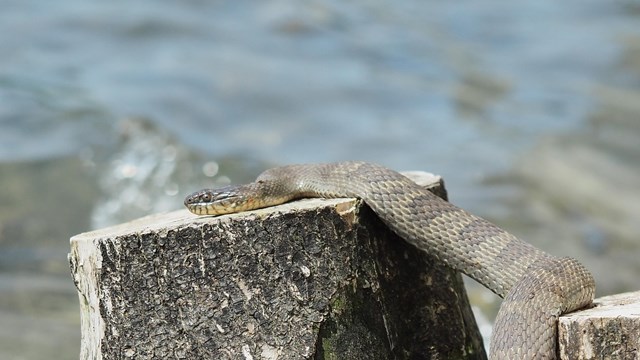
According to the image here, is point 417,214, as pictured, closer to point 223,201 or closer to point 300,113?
point 223,201

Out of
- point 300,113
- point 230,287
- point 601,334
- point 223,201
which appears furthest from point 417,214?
point 300,113

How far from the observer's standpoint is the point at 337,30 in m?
25.5

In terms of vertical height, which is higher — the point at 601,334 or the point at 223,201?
the point at 223,201

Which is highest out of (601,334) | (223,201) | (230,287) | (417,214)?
(223,201)

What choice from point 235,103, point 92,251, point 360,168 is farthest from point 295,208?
point 235,103

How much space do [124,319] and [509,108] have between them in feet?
53.4

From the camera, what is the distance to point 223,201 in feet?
22.3

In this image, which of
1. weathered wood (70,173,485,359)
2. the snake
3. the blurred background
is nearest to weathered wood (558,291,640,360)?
the snake

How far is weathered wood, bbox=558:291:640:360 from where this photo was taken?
574cm

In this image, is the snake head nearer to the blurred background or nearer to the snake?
the snake

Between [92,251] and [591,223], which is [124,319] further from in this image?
[591,223]

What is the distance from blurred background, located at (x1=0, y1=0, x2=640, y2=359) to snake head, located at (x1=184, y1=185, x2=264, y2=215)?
18.4 ft

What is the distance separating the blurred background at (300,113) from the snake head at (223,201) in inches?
221

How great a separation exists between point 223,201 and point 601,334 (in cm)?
223
